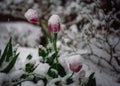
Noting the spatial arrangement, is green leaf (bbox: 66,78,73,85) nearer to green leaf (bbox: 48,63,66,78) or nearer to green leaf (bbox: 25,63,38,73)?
green leaf (bbox: 48,63,66,78)

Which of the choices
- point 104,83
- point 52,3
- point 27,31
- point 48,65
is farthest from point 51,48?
point 52,3

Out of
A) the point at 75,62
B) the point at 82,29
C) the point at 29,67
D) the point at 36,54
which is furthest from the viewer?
the point at 82,29

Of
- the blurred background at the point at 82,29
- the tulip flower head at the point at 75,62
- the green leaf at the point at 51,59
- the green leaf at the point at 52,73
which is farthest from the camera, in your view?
the blurred background at the point at 82,29

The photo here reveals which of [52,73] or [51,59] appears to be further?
[51,59]

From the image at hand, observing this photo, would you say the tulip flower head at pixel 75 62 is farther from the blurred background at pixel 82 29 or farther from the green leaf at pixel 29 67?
the blurred background at pixel 82 29

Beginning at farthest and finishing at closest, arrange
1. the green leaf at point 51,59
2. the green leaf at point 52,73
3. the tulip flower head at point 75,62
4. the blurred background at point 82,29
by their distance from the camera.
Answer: the blurred background at point 82,29
the green leaf at point 51,59
the green leaf at point 52,73
the tulip flower head at point 75,62

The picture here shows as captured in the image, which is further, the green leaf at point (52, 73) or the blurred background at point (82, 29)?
the blurred background at point (82, 29)

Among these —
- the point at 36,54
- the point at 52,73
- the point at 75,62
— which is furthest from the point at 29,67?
the point at 36,54

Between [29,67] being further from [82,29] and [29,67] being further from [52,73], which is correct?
[82,29]

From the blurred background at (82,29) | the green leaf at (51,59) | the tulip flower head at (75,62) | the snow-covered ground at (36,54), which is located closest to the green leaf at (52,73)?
the snow-covered ground at (36,54)
